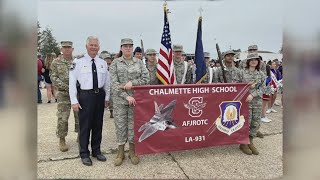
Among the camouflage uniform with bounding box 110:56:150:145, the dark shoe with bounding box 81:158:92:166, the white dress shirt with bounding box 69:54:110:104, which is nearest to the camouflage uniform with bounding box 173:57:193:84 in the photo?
the camouflage uniform with bounding box 110:56:150:145

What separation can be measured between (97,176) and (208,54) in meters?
4.11

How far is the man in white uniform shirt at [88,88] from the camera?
4.17 m

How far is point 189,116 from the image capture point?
446cm

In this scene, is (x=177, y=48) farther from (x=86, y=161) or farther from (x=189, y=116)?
(x=86, y=161)

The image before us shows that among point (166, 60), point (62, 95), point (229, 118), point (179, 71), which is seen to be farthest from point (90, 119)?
point (229, 118)

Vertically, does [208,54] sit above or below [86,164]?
above

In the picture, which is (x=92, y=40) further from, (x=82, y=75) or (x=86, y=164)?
(x=86, y=164)

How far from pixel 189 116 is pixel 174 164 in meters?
0.75

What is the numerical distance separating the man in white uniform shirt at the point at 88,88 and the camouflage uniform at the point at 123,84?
→ 0.21 m

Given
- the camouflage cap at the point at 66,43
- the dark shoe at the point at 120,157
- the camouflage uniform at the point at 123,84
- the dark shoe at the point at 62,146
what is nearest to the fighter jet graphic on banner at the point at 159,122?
the camouflage uniform at the point at 123,84

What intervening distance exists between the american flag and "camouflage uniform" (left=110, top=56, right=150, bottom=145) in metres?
0.67

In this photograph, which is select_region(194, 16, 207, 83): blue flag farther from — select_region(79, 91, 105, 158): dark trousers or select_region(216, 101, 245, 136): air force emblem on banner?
select_region(79, 91, 105, 158): dark trousers
